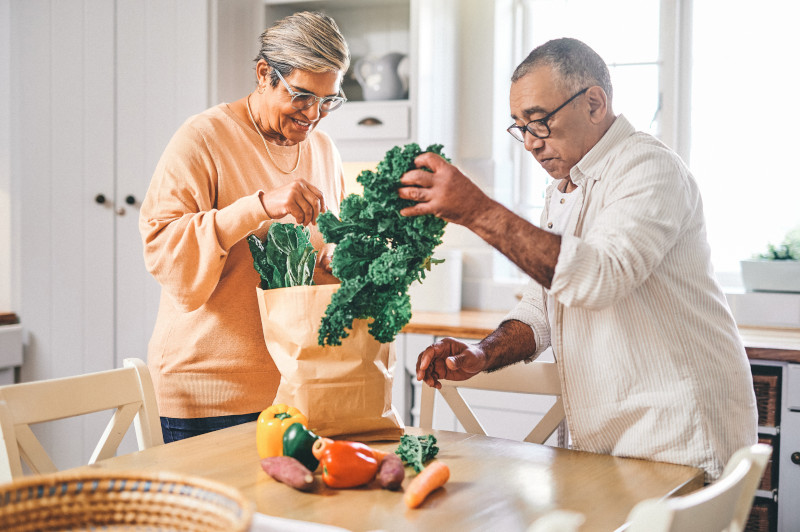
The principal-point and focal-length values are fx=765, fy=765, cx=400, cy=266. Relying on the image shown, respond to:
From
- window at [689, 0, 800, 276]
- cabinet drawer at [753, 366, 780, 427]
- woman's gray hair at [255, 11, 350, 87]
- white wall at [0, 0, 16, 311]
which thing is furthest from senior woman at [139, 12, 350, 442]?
white wall at [0, 0, 16, 311]

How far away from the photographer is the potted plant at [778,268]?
2.79 meters

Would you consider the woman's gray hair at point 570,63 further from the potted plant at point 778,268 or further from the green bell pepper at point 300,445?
the potted plant at point 778,268

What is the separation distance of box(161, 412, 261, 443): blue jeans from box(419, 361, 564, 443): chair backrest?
1.38ft

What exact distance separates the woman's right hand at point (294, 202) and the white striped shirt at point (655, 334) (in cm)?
53

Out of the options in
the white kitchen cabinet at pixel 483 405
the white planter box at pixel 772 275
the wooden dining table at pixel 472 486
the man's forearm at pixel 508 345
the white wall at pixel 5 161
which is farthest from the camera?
the white wall at pixel 5 161

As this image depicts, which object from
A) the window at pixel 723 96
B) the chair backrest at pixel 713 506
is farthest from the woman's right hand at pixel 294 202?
the window at pixel 723 96

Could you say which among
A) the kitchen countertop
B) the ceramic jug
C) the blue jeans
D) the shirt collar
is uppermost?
the ceramic jug

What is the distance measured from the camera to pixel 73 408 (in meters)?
1.49

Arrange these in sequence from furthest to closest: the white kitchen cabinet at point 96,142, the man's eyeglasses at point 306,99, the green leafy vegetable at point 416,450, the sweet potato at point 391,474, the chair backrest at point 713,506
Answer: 1. the white kitchen cabinet at point 96,142
2. the man's eyeglasses at point 306,99
3. the green leafy vegetable at point 416,450
4. the sweet potato at point 391,474
5. the chair backrest at point 713,506

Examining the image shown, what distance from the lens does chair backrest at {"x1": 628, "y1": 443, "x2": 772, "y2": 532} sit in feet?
2.52

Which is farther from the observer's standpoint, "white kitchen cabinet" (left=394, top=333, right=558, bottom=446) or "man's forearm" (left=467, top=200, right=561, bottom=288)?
"white kitchen cabinet" (left=394, top=333, right=558, bottom=446)

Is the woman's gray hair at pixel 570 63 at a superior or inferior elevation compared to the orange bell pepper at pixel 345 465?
superior

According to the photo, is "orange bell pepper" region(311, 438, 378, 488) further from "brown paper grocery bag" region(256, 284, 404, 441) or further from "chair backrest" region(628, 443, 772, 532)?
"chair backrest" region(628, 443, 772, 532)

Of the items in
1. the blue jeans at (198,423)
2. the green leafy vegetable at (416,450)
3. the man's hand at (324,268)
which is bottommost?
the blue jeans at (198,423)
